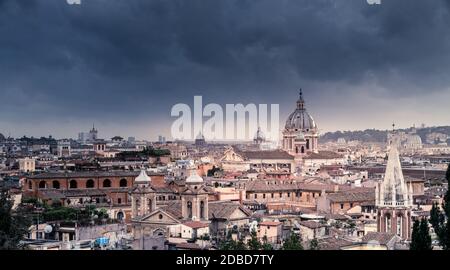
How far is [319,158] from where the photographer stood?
28453mm

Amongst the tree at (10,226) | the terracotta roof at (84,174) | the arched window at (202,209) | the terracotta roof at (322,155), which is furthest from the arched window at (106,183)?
the terracotta roof at (322,155)

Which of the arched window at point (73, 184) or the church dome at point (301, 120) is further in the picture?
the church dome at point (301, 120)

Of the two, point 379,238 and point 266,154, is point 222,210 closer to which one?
point 379,238

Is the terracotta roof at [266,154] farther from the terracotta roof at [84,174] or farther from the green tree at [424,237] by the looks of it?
the green tree at [424,237]

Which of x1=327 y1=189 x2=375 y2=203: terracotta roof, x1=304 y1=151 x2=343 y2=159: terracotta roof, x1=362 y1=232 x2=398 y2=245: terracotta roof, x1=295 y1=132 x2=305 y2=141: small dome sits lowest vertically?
x1=362 y1=232 x2=398 y2=245: terracotta roof

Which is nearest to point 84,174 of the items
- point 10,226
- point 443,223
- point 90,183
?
point 90,183

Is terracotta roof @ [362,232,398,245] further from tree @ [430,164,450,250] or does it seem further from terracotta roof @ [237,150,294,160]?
terracotta roof @ [237,150,294,160]

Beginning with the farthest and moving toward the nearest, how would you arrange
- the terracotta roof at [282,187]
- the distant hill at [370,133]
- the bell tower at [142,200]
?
the distant hill at [370,133], the terracotta roof at [282,187], the bell tower at [142,200]

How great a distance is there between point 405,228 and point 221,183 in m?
7.45

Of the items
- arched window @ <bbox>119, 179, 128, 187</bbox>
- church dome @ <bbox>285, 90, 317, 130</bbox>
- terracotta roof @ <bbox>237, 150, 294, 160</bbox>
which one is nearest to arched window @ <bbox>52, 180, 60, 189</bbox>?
arched window @ <bbox>119, 179, 128, 187</bbox>

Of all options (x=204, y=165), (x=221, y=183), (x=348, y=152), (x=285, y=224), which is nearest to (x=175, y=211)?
(x=285, y=224)
